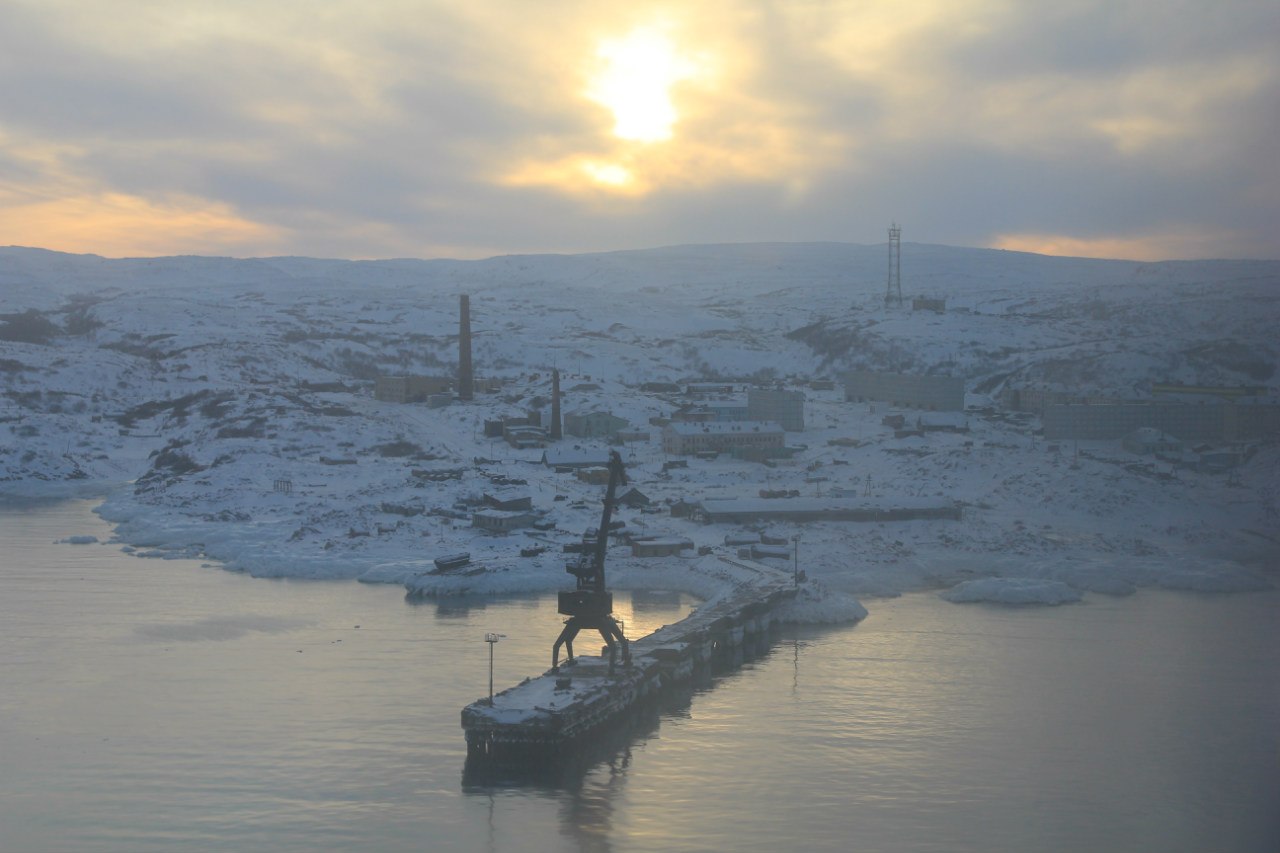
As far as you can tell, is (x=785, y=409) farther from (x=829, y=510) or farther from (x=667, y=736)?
(x=667, y=736)

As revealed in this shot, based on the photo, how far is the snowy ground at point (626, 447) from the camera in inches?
977

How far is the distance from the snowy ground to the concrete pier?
1.61 m

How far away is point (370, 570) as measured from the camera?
24.0 metres

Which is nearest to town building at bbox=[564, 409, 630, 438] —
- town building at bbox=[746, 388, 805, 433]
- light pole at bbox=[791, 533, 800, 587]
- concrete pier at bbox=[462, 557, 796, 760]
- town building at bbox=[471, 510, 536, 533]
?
town building at bbox=[746, 388, 805, 433]

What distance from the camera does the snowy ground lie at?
24.8 m

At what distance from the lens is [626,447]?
40.1 metres

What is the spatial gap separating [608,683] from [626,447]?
24.9 metres

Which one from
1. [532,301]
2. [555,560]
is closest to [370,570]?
[555,560]

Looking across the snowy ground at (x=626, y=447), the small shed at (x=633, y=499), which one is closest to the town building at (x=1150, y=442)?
the snowy ground at (x=626, y=447)

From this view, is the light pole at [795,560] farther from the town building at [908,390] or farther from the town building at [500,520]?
the town building at [908,390]

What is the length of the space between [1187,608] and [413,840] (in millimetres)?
14814

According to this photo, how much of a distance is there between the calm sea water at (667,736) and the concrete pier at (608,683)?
1.61 ft

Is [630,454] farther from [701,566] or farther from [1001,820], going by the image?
[1001,820]

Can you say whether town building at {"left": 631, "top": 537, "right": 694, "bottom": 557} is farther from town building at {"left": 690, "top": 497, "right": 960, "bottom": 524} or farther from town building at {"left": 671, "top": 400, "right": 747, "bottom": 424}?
town building at {"left": 671, "top": 400, "right": 747, "bottom": 424}
